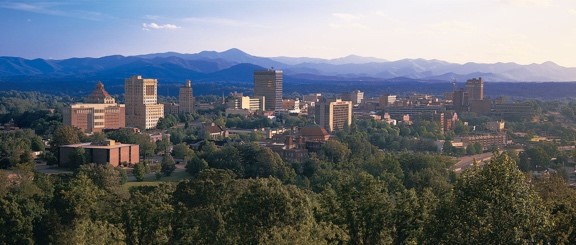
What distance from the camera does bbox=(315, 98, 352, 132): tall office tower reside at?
4581 cm

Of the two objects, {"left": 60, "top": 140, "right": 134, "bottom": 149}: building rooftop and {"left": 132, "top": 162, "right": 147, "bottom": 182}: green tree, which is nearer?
{"left": 132, "top": 162, "right": 147, "bottom": 182}: green tree

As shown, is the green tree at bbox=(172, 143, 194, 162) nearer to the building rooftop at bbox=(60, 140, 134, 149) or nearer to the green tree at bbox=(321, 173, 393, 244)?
the building rooftop at bbox=(60, 140, 134, 149)

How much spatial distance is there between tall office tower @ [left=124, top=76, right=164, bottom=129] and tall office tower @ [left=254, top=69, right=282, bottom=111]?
14476 mm

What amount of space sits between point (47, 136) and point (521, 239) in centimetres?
3480

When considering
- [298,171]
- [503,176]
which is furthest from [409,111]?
[503,176]

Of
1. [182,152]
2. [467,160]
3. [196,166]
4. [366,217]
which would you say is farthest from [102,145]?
[366,217]

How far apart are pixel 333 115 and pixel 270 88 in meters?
19.8

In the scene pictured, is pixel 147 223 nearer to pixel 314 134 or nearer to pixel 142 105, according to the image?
pixel 314 134

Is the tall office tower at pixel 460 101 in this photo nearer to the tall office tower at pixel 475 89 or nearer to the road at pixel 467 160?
the tall office tower at pixel 475 89

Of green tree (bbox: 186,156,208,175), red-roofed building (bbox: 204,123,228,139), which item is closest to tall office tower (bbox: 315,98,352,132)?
red-roofed building (bbox: 204,123,228,139)

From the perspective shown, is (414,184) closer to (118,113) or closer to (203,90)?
(118,113)

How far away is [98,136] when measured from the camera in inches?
1276

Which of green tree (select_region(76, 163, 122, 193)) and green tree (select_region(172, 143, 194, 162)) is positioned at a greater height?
green tree (select_region(76, 163, 122, 193))

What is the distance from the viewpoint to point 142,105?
48031 mm
